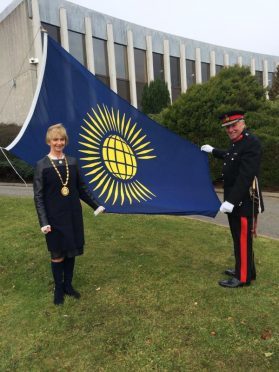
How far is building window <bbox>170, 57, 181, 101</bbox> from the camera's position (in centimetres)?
3316

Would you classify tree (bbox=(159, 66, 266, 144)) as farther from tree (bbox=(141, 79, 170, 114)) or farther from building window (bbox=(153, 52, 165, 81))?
building window (bbox=(153, 52, 165, 81))

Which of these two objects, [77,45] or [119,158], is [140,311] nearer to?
[119,158]

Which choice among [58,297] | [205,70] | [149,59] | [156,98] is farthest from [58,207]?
[205,70]

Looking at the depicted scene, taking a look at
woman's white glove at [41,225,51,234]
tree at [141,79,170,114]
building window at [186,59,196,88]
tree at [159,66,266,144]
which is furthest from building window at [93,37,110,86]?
woman's white glove at [41,225,51,234]

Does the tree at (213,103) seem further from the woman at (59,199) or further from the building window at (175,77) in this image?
the building window at (175,77)

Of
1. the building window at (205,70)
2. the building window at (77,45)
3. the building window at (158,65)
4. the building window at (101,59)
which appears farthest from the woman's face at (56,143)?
the building window at (205,70)

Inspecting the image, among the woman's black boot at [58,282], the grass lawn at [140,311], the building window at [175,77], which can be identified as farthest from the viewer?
the building window at [175,77]

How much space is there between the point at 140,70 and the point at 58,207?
27887 millimetres

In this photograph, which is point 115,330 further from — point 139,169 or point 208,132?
point 208,132

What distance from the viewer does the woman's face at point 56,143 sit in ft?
12.7

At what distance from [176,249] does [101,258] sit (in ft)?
3.84

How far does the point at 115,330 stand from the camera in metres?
3.76

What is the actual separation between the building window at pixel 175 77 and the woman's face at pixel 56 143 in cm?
3008

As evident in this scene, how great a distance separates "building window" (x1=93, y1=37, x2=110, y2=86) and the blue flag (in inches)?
901
